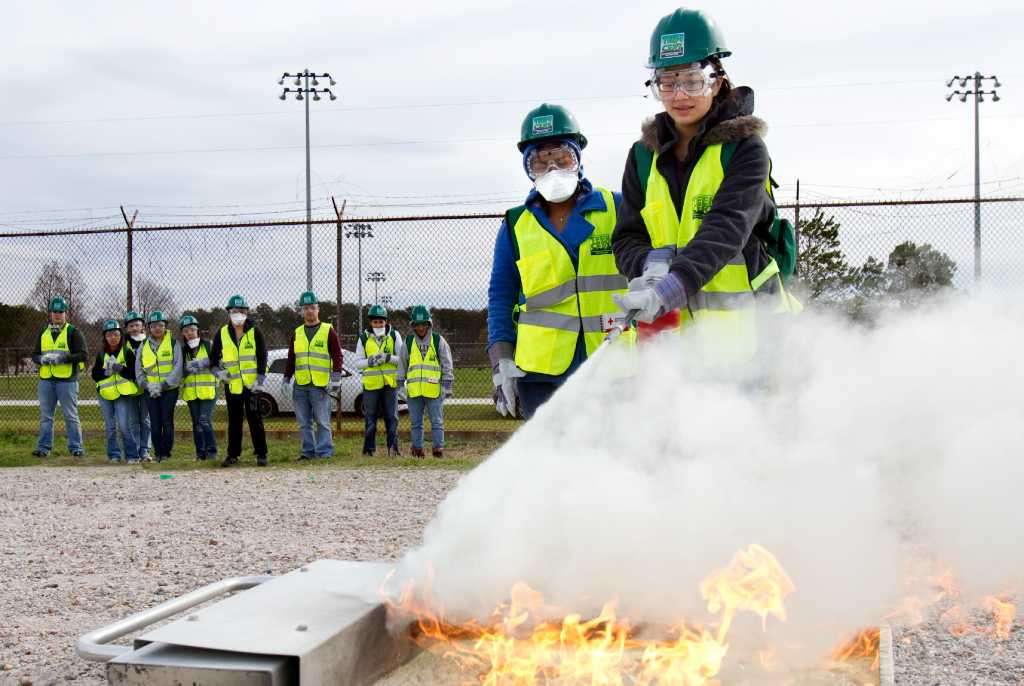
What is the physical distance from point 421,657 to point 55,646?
5.62 feet

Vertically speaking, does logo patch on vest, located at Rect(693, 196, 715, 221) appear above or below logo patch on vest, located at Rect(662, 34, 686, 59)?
below

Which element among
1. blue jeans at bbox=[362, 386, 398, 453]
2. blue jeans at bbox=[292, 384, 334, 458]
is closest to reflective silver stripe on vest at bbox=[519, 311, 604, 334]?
blue jeans at bbox=[292, 384, 334, 458]

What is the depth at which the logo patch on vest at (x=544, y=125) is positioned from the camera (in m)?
4.07

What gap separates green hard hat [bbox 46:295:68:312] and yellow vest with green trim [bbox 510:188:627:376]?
985cm

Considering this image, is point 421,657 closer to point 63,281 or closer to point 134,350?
point 134,350

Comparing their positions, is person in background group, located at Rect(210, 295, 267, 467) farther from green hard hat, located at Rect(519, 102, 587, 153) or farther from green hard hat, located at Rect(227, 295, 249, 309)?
green hard hat, located at Rect(519, 102, 587, 153)

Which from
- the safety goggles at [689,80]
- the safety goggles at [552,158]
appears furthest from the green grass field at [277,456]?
the safety goggles at [689,80]

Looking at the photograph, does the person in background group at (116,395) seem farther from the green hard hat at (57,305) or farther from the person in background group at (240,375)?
the person in background group at (240,375)

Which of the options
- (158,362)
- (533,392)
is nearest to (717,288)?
(533,392)

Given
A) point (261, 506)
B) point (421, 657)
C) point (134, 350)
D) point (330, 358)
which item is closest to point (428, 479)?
point (261, 506)

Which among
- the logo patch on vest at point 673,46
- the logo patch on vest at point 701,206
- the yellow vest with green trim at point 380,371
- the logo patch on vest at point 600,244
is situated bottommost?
the yellow vest with green trim at point 380,371

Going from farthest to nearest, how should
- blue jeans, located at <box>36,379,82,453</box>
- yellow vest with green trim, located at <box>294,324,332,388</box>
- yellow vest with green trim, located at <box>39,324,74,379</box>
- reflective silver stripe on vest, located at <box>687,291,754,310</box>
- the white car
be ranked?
1. the white car
2. yellow vest with green trim, located at <box>39,324,74,379</box>
3. blue jeans, located at <box>36,379,82,453</box>
4. yellow vest with green trim, located at <box>294,324,332,388</box>
5. reflective silver stripe on vest, located at <box>687,291,754,310</box>

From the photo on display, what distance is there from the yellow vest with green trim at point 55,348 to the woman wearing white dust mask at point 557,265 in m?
9.46

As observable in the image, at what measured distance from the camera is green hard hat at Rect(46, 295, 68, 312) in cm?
1219
